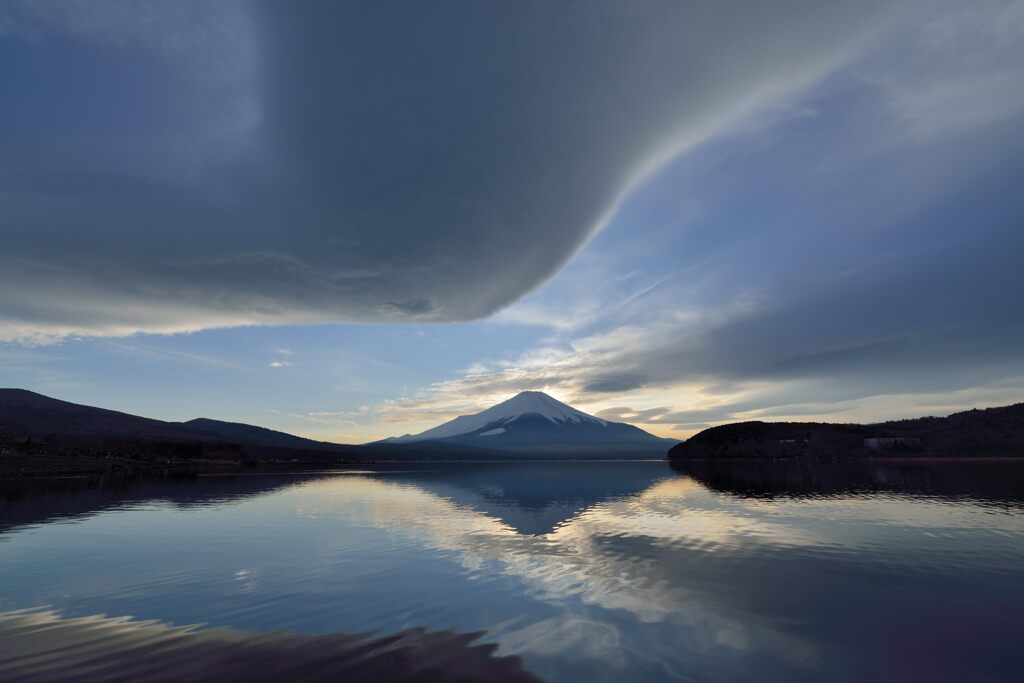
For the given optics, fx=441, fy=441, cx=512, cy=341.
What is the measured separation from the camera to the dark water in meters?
14.5

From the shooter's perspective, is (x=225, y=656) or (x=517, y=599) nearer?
(x=225, y=656)

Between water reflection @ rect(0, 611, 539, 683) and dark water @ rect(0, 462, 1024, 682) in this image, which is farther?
dark water @ rect(0, 462, 1024, 682)

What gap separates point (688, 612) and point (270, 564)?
2538 centimetres

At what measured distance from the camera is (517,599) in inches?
833

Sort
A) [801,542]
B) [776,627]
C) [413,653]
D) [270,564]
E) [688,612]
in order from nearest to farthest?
1. [413,653]
2. [776,627]
3. [688,612]
4. [270,564]
5. [801,542]

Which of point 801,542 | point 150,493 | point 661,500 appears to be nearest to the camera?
point 801,542

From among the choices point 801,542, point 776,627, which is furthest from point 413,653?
point 801,542

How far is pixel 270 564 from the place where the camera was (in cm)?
2869

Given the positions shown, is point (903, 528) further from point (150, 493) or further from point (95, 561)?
point (150, 493)

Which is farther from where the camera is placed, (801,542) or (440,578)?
(801,542)

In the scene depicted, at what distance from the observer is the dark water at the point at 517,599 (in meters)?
14.5

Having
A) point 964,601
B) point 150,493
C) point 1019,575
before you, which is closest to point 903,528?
point 1019,575

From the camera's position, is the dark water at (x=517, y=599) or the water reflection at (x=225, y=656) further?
the dark water at (x=517, y=599)

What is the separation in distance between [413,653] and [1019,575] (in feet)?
112
